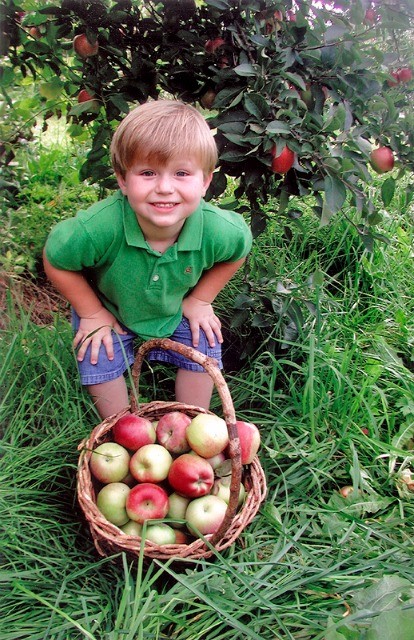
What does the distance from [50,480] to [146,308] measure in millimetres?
600

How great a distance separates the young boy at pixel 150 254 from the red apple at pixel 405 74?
775mm

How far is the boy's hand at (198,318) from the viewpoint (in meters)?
2.21

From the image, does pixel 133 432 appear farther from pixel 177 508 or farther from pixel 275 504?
pixel 275 504

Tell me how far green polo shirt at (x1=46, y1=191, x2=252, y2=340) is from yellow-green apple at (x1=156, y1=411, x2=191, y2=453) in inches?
13.6

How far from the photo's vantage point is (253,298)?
92.7 inches

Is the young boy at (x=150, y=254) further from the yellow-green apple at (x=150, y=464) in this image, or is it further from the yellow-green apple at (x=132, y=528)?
the yellow-green apple at (x=132, y=528)

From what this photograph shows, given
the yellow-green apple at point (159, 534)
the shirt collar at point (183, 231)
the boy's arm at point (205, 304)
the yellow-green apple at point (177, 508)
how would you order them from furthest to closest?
the boy's arm at point (205, 304) → the shirt collar at point (183, 231) → the yellow-green apple at point (177, 508) → the yellow-green apple at point (159, 534)

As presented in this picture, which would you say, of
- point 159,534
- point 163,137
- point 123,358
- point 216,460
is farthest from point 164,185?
point 159,534

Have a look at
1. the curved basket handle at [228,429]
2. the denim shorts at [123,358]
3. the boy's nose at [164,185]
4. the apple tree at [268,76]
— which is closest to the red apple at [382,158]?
the apple tree at [268,76]

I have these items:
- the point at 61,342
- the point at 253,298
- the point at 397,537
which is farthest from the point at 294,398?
the point at 61,342

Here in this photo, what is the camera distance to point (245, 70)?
5.94 feet

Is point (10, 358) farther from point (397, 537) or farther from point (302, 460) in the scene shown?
point (397, 537)

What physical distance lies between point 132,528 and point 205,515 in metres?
0.20

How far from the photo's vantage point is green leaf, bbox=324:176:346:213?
1858 mm
